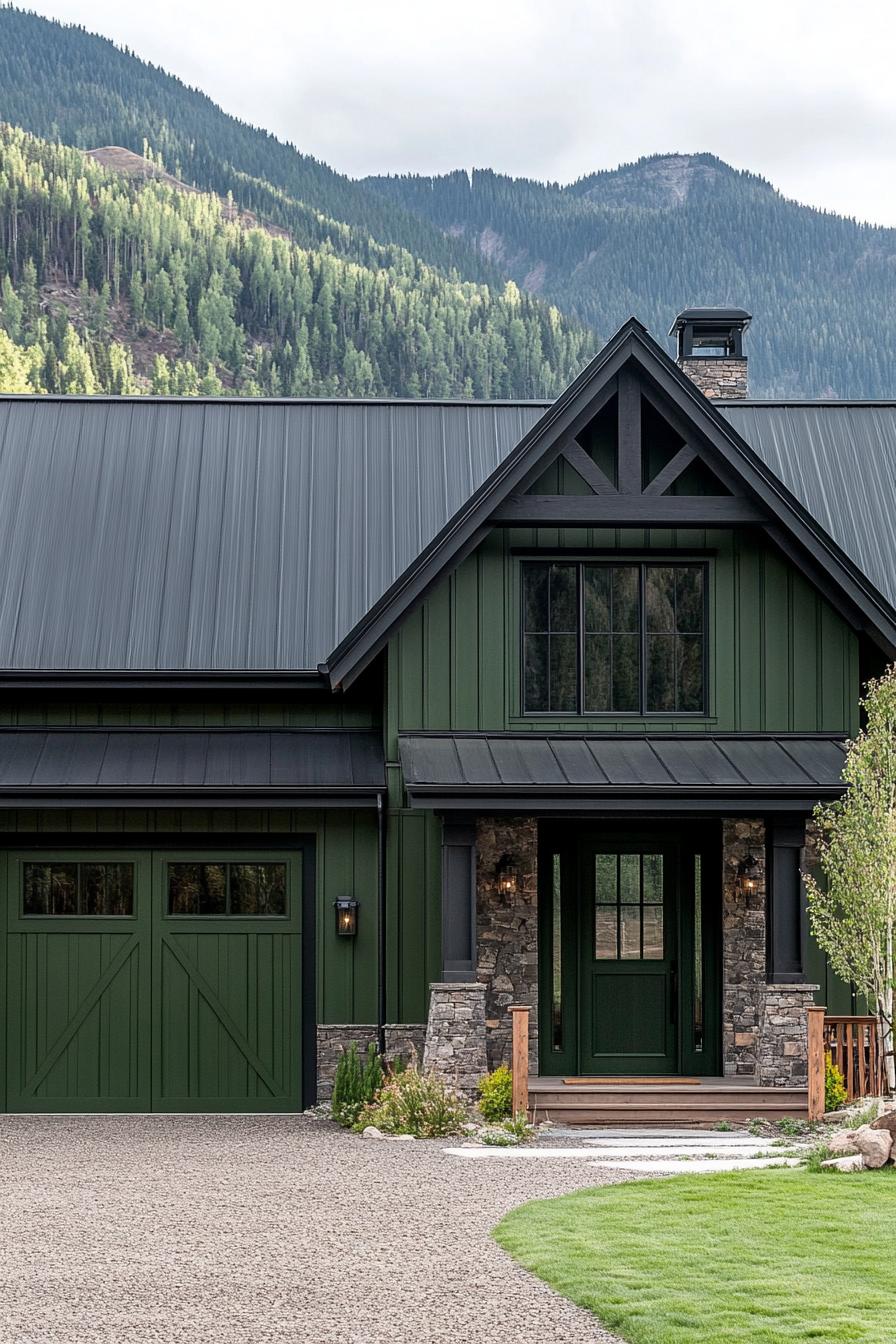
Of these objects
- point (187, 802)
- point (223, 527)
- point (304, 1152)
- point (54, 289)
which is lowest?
point (304, 1152)

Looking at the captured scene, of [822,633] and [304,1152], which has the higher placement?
[822,633]

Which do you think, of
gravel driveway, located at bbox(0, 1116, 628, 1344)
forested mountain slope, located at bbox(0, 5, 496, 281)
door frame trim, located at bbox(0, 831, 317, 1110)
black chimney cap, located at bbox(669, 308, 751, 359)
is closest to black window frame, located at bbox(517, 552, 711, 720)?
door frame trim, located at bbox(0, 831, 317, 1110)

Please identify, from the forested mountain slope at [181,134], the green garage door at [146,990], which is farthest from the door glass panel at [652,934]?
the forested mountain slope at [181,134]

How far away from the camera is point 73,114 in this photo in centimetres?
14438

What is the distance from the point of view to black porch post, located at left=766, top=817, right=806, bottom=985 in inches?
Result: 579

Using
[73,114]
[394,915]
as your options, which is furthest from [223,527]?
[73,114]

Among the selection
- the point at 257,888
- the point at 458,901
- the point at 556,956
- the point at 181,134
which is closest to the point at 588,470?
the point at 458,901

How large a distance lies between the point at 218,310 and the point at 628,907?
7550 centimetres

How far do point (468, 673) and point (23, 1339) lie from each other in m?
9.45

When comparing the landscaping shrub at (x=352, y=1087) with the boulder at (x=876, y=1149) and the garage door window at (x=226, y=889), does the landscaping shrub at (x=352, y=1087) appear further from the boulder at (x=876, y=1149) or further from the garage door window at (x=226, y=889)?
the boulder at (x=876, y=1149)

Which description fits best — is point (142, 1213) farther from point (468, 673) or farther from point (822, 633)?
point (822, 633)

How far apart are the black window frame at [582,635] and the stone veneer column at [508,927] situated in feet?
4.01

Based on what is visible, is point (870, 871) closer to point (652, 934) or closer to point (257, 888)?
point (652, 934)

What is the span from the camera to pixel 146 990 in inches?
619
